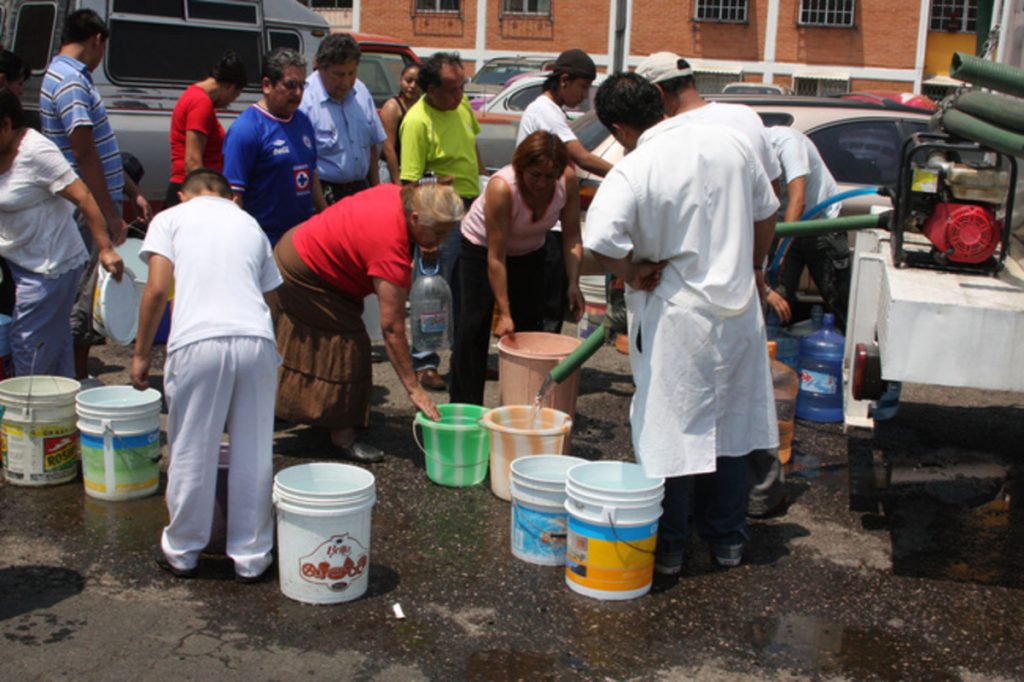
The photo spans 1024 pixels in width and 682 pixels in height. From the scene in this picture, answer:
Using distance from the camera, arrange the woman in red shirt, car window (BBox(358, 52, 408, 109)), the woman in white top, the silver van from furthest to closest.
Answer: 1. car window (BBox(358, 52, 408, 109))
2. the silver van
3. the woman in red shirt
4. the woman in white top

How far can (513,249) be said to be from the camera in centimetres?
615

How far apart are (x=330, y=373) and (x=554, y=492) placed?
1.62 meters

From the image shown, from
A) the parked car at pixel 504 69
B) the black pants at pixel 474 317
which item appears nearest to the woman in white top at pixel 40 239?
the black pants at pixel 474 317

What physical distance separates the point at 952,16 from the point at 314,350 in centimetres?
3673

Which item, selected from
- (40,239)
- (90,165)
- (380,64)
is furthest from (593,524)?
(380,64)

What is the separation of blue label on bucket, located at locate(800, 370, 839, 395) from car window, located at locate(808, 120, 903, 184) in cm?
220

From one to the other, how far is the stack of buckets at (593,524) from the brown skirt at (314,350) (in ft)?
4.36

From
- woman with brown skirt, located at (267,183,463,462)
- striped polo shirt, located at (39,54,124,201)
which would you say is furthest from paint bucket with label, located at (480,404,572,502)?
striped polo shirt, located at (39,54,124,201)

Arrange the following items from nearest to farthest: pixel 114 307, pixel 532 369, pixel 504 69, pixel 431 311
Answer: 1. pixel 532 369
2. pixel 114 307
3. pixel 431 311
4. pixel 504 69

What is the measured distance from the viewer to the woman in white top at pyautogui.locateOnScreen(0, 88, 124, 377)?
18.4 feet

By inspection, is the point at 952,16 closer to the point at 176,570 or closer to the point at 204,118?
the point at 204,118

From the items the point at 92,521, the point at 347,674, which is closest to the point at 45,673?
the point at 347,674

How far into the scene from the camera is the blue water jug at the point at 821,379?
21.9 feet

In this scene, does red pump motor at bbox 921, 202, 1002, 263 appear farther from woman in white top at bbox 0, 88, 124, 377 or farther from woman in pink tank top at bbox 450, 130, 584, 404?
woman in white top at bbox 0, 88, 124, 377
